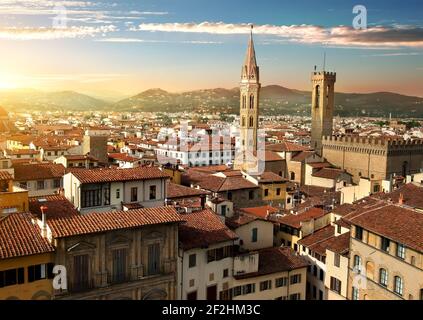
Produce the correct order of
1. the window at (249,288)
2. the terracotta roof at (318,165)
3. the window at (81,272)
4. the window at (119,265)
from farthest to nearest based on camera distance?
the terracotta roof at (318,165)
the window at (249,288)
the window at (119,265)
the window at (81,272)

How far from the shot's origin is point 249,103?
111 ft

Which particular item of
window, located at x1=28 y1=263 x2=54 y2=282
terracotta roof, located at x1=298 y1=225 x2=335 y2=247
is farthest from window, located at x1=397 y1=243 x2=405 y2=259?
window, located at x1=28 y1=263 x2=54 y2=282

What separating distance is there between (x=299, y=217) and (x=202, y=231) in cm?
506

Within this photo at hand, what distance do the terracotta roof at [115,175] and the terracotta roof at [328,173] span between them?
15.7 meters

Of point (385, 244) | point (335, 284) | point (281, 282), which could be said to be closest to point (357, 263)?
point (335, 284)

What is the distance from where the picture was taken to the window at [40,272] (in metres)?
8.34

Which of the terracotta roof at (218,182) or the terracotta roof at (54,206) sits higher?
the terracotta roof at (54,206)

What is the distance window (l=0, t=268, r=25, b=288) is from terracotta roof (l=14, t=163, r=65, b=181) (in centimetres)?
1049

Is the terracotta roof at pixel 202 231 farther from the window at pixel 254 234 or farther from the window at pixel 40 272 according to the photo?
the window at pixel 40 272

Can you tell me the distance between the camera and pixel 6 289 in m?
8.12

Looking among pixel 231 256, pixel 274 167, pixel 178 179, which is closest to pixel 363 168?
pixel 274 167

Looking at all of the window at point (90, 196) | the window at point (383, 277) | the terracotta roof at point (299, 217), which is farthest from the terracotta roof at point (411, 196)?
the window at point (90, 196)

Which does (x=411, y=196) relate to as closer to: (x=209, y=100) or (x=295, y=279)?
(x=295, y=279)
